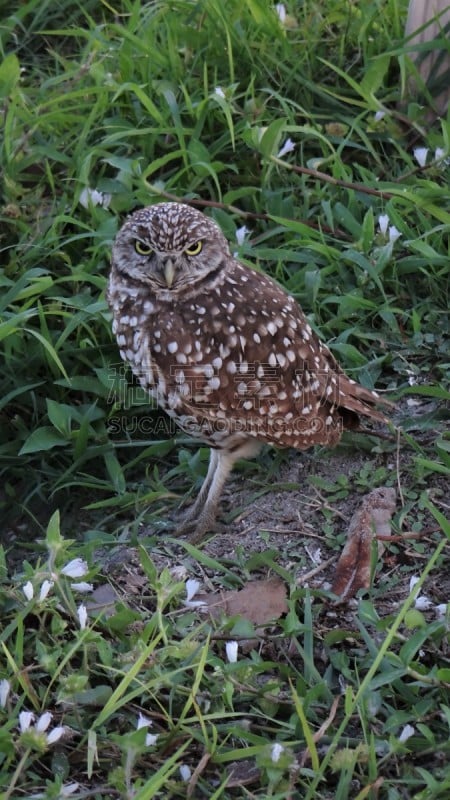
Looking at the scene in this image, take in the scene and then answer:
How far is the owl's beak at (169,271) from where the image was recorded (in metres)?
3.17

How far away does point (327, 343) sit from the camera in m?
3.83

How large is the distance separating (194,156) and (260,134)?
287 millimetres

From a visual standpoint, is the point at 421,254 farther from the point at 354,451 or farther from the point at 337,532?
the point at 337,532

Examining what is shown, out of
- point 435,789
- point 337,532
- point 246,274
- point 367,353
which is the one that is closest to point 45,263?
point 246,274

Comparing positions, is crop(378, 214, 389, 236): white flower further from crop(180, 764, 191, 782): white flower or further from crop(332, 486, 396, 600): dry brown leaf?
crop(180, 764, 191, 782): white flower

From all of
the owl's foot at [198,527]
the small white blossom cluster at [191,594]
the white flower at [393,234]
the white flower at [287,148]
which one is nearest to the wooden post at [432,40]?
the white flower at [287,148]

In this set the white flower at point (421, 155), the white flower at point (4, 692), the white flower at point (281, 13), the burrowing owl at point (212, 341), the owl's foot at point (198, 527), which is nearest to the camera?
the white flower at point (4, 692)

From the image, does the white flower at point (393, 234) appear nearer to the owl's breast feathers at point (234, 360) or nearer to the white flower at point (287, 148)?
the white flower at point (287, 148)

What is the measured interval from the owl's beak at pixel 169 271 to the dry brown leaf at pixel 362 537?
894 millimetres

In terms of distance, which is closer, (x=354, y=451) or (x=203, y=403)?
(x=203, y=403)

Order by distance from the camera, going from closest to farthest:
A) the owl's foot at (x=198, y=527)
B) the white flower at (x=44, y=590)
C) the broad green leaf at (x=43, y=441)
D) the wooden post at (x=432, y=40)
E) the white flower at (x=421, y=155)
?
the white flower at (x=44, y=590) < the owl's foot at (x=198, y=527) < the broad green leaf at (x=43, y=441) < the white flower at (x=421, y=155) < the wooden post at (x=432, y=40)

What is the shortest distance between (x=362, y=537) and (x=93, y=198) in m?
1.79

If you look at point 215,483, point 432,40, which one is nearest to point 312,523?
point 215,483

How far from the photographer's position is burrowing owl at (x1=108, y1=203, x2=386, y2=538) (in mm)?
3201
